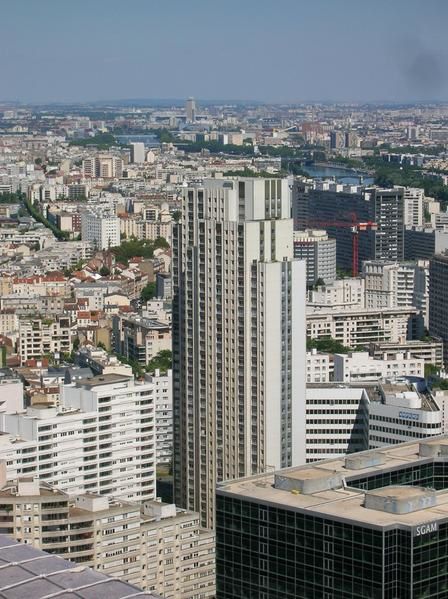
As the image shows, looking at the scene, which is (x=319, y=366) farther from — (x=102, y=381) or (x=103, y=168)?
(x=103, y=168)

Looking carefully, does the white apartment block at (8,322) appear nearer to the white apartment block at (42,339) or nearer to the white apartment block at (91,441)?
the white apartment block at (42,339)

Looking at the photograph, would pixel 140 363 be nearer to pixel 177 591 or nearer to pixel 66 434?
pixel 66 434

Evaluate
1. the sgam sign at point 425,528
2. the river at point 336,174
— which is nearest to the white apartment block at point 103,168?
the river at point 336,174

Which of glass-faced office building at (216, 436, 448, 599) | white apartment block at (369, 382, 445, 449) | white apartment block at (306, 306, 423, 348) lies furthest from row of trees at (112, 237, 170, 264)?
glass-faced office building at (216, 436, 448, 599)

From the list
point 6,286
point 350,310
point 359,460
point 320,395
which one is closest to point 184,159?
point 6,286

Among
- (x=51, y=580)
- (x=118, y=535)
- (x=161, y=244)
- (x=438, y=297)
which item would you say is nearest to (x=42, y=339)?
(x=438, y=297)

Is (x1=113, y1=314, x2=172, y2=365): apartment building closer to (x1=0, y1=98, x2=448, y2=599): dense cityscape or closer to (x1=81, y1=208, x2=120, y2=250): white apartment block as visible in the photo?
(x1=0, y1=98, x2=448, y2=599): dense cityscape
